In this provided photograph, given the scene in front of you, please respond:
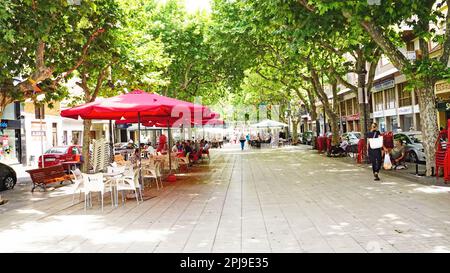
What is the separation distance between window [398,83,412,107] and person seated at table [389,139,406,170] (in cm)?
1589

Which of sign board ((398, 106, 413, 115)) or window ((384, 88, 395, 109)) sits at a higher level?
window ((384, 88, 395, 109))

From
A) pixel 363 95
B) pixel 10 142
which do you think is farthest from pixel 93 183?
pixel 10 142

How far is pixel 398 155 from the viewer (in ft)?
52.9

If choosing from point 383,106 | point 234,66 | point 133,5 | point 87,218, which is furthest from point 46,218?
point 383,106

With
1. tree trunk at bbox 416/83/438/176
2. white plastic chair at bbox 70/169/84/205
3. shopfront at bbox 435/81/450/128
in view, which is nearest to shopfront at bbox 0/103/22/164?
white plastic chair at bbox 70/169/84/205

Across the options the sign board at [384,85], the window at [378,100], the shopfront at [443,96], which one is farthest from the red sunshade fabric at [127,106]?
the window at [378,100]

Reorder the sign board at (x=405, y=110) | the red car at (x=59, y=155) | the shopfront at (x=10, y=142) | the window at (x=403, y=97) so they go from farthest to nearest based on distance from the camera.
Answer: the window at (x=403, y=97) → the sign board at (x=405, y=110) → the shopfront at (x=10, y=142) → the red car at (x=59, y=155)

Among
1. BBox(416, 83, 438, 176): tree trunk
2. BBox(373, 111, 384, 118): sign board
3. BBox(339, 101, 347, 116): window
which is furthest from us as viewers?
BBox(339, 101, 347, 116): window

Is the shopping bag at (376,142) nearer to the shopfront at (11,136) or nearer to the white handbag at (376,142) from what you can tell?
the white handbag at (376,142)

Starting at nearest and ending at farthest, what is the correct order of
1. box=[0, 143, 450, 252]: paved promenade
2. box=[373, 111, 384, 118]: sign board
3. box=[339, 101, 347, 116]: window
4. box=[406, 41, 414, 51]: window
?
box=[0, 143, 450, 252]: paved promenade
box=[406, 41, 414, 51]: window
box=[373, 111, 384, 118]: sign board
box=[339, 101, 347, 116]: window

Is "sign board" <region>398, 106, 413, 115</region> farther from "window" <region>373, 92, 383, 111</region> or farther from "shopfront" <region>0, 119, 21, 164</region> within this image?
"shopfront" <region>0, 119, 21, 164</region>

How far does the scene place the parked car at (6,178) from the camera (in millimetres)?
14191

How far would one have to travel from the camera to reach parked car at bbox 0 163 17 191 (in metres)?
14.2

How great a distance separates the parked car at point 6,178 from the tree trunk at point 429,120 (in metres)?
13.0
